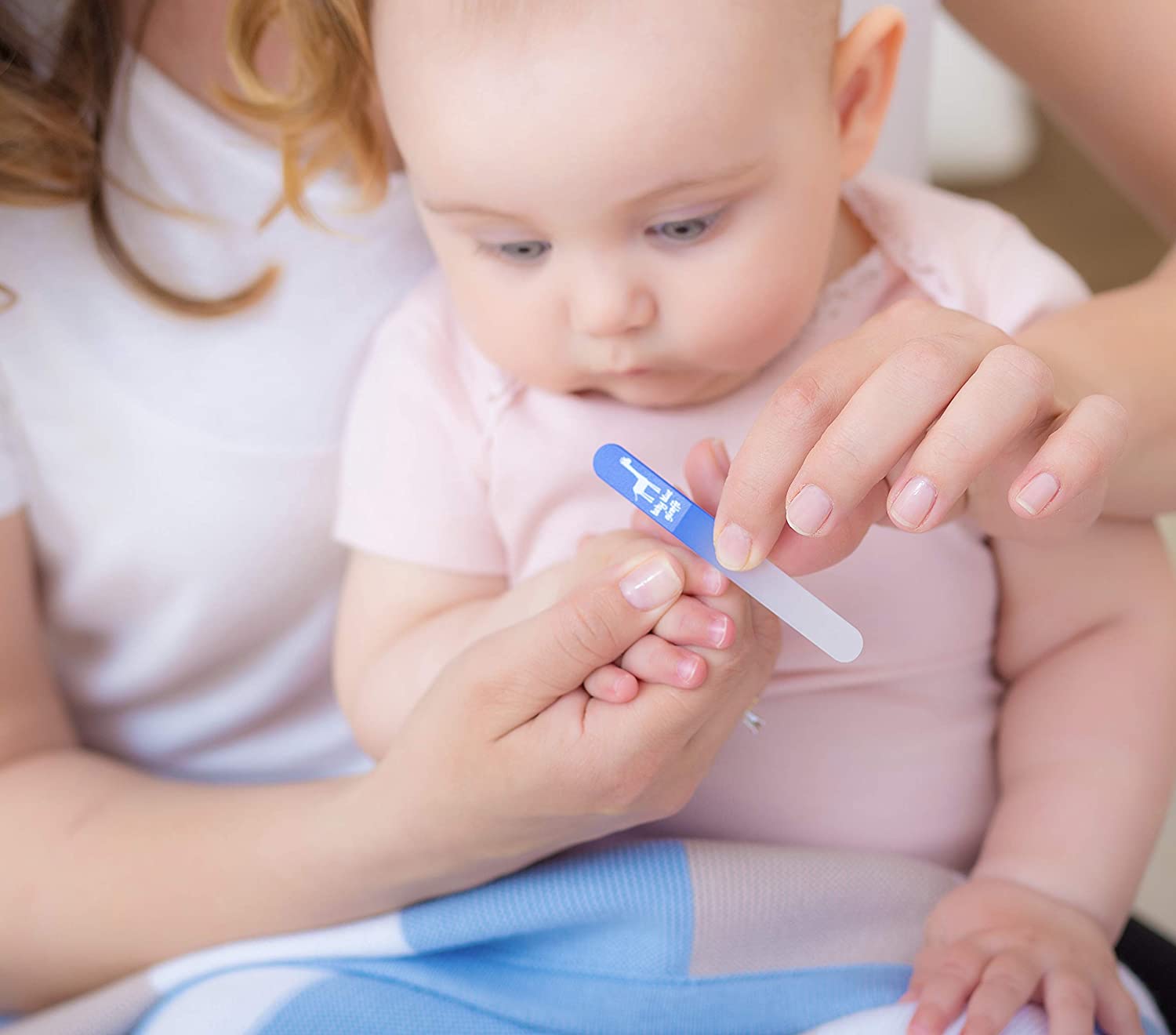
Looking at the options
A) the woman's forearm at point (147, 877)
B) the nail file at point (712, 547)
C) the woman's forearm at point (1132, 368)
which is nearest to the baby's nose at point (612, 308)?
the nail file at point (712, 547)

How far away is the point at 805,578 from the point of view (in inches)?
32.5

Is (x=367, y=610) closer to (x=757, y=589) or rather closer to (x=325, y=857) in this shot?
(x=325, y=857)

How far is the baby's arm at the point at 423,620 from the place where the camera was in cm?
64

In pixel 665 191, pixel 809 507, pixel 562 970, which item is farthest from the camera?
pixel 562 970

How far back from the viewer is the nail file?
1.99 feet

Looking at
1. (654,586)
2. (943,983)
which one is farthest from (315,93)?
(943,983)

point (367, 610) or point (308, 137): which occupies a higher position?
point (308, 137)

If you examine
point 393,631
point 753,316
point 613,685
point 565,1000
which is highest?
point 753,316

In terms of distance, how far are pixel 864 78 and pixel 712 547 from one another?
0.34m

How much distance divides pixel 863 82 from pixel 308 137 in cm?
36

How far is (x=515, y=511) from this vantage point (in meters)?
0.84

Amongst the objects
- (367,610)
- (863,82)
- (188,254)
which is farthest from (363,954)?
(863,82)

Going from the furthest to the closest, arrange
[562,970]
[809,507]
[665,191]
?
[562,970]
[665,191]
[809,507]

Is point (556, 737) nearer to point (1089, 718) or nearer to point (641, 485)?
point (641, 485)
